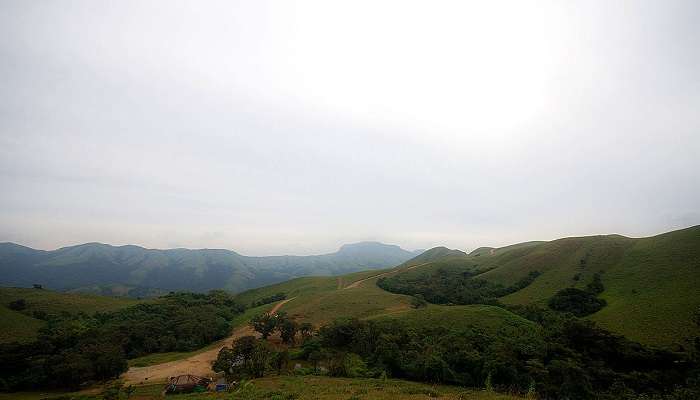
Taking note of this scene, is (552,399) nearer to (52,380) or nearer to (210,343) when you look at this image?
(52,380)

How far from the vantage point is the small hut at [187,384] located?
3422 centimetres

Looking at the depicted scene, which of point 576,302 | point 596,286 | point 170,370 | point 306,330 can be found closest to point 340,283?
point 306,330

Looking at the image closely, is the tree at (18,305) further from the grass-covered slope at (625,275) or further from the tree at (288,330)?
the grass-covered slope at (625,275)

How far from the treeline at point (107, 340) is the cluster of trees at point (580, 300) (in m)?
72.4

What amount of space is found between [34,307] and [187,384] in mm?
80686

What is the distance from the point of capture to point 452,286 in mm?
87812

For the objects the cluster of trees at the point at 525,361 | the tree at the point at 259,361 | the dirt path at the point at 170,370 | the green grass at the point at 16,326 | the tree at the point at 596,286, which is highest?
the tree at the point at 596,286

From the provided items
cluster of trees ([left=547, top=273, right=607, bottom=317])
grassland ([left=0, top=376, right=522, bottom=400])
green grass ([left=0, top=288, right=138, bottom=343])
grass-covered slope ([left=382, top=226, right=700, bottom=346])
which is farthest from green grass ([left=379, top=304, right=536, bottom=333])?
green grass ([left=0, top=288, right=138, bottom=343])

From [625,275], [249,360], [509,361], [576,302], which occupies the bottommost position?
[249,360]

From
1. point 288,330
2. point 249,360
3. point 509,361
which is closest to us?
point 509,361

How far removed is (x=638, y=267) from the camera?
2522 inches

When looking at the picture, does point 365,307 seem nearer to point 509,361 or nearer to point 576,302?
point 576,302

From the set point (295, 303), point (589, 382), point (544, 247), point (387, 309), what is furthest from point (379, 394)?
point (544, 247)

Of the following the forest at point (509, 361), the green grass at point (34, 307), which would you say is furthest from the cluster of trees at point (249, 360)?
the green grass at point (34, 307)
